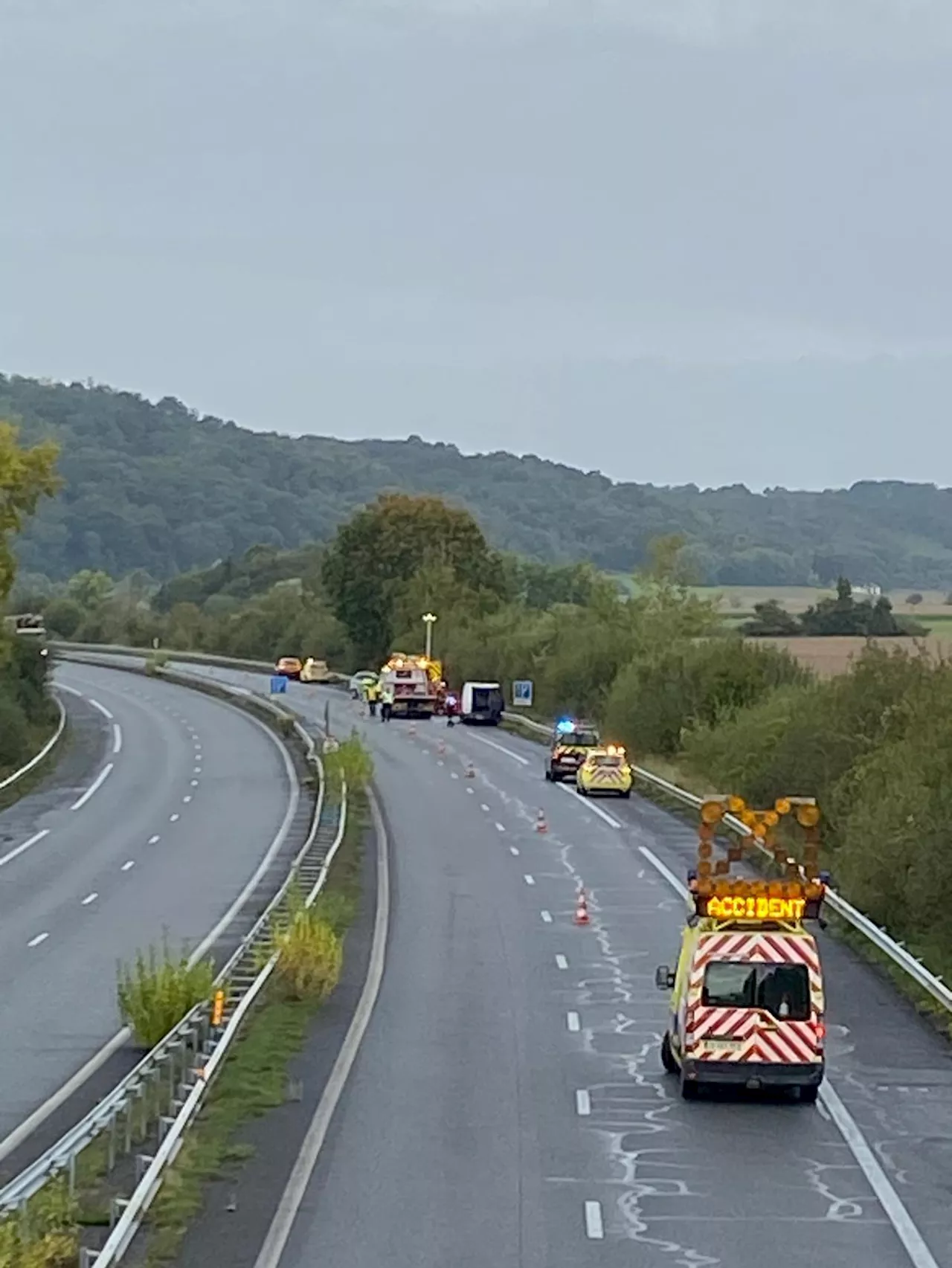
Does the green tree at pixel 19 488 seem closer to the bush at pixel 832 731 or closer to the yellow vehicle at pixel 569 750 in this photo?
the bush at pixel 832 731

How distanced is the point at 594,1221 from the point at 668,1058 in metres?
7.19

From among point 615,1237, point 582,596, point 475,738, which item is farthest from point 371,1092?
point 582,596

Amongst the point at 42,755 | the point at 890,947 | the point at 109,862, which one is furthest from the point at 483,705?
the point at 890,947

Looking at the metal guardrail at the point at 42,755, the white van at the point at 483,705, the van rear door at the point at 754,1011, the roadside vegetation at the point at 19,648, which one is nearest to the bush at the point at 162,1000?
the van rear door at the point at 754,1011

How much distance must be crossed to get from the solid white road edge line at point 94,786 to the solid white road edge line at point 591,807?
47.2ft

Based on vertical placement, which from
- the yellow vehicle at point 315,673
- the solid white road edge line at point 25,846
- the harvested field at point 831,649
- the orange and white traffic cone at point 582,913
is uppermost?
the harvested field at point 831,649

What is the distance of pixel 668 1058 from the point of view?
24266mm

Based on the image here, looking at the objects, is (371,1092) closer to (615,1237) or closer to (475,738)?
(615,1237)

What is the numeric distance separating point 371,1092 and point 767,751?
36.8m

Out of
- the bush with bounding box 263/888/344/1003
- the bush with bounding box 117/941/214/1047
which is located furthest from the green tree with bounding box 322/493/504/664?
the bush with bounding box 117/941/214/1047

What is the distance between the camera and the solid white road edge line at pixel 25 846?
51969 millimetres

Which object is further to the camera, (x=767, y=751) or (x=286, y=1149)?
(x=767, y=751)

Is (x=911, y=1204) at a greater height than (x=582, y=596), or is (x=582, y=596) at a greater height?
(x=582, y=596)

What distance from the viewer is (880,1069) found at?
24984 mm
